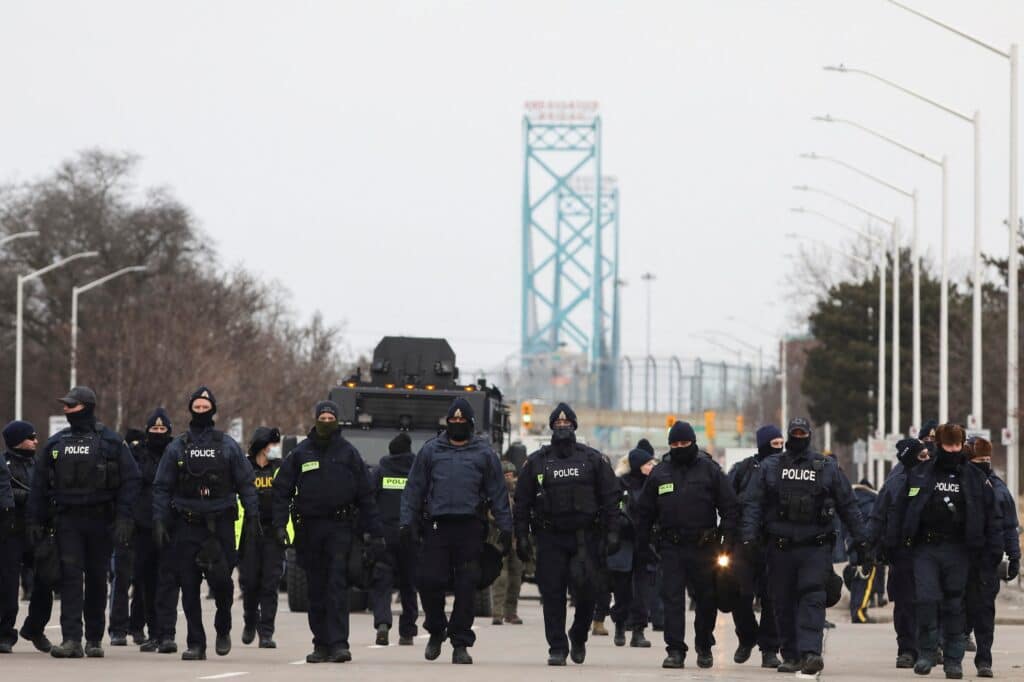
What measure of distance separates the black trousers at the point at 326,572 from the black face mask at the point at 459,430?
3.51 ft

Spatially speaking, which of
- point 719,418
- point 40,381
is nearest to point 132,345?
point 40,381

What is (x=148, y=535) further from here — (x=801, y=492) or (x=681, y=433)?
(x=801, y=492)

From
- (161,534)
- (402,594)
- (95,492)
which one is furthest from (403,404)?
(161,534)

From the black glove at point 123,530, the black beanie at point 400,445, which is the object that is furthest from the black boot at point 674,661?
the black beanie at point 400,445

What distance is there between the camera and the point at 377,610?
927 inches

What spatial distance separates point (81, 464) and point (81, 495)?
0.79 feet

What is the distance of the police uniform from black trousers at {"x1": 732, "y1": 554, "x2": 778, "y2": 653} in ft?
4.37

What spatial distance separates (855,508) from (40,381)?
66.5 m

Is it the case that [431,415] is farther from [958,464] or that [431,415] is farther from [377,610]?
[958,464]

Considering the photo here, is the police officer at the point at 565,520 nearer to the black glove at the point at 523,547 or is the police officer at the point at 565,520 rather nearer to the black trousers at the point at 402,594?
the black glove at the point at 523,547

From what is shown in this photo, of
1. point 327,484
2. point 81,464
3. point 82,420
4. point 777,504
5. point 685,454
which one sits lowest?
point 777,504

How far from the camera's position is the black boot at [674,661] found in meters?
20.0

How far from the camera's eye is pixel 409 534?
1936 centimetres

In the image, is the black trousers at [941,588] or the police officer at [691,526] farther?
the police officer at [691,526]
